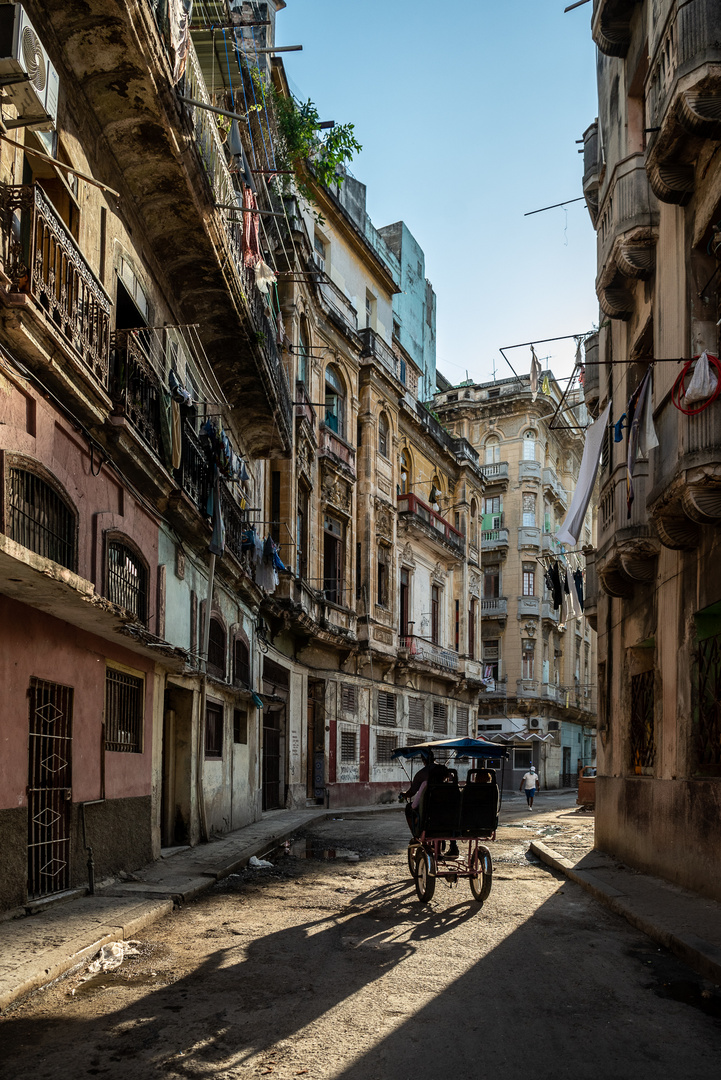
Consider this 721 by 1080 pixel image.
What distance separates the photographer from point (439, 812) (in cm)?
1049

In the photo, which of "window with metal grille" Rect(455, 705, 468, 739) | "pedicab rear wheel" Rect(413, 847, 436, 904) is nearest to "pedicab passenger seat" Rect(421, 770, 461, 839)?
"pedicab rear wheel" Rect(413, 847, 436, 904)

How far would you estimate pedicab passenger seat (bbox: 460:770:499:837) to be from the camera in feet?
34.5

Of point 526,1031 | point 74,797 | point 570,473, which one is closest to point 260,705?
point 74,797

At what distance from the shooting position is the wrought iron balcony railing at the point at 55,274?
7859 mm

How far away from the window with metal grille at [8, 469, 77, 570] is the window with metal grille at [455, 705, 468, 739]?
32.4 m

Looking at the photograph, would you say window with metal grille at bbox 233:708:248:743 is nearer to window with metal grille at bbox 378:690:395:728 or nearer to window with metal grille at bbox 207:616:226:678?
window with metal grille at bbox 207:616:226:678

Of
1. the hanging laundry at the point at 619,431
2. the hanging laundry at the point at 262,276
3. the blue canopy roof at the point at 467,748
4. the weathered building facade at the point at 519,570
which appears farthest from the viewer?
the weathered building facade at the point at 519,570

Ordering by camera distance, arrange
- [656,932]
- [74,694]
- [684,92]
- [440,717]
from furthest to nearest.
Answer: [440,717] < [74,694] < [684,92] < [656,932]

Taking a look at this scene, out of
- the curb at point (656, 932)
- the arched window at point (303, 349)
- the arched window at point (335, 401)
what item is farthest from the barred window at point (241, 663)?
the arched window at point (335, 401)

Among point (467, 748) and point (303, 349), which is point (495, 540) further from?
point (467, 748)

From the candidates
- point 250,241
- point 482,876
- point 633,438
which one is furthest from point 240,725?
point 633,438

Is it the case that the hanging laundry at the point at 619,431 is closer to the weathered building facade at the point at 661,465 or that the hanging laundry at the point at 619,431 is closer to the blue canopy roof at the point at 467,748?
the weathered building facade at the point at 661,465

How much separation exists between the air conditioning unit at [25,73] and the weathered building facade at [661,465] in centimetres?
604

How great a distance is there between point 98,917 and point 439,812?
12.3ft
